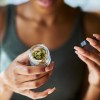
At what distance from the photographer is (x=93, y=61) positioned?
0.54 metres

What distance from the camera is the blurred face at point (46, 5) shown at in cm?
56

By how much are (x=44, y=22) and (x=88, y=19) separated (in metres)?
0.09

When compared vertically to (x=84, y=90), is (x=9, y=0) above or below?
above

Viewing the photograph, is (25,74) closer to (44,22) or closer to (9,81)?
(9,81)

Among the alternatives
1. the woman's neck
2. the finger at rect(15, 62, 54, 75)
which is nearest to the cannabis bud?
the finger at rect(15, 62, 54, 75)

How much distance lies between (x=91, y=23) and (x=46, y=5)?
11 cm

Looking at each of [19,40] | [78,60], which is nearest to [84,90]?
[78,60]

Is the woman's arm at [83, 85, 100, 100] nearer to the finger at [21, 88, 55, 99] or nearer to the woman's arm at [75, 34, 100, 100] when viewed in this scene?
the woman's arm at [75, 34, 100, 100]

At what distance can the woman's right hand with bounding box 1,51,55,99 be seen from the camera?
0.49 meters

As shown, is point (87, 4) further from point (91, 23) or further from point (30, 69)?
point (30, 69)

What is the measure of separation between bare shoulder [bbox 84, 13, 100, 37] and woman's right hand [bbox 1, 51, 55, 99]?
147 mm

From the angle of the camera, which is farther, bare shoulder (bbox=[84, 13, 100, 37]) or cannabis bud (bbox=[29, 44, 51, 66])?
bare shoulder (bbox=[84, 13, 100, 37])

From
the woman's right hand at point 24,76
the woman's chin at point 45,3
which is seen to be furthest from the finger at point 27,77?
the woman's chin at point 45,3

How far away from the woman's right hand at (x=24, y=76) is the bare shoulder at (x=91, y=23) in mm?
147
